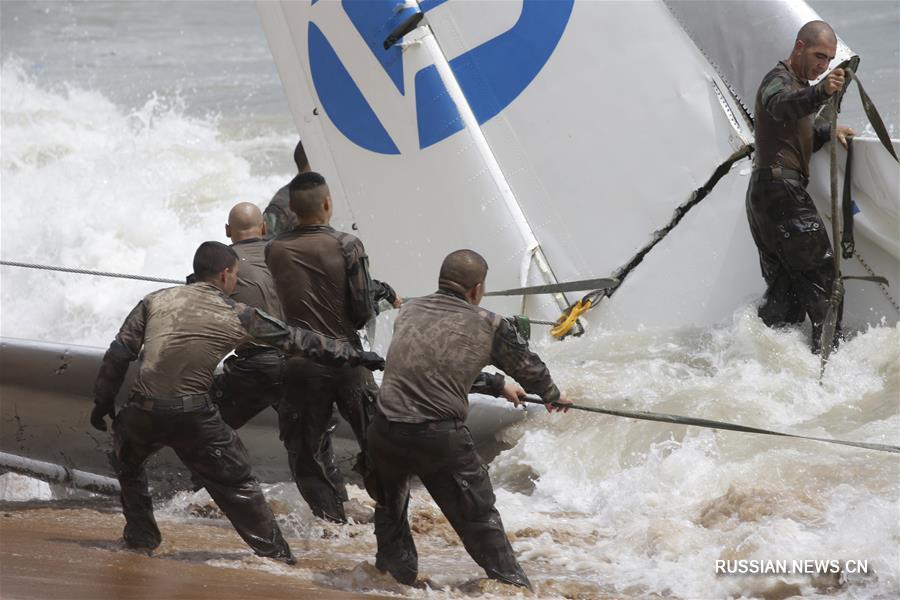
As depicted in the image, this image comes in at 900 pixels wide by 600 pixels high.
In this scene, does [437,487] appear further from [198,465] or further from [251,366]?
[251,366]

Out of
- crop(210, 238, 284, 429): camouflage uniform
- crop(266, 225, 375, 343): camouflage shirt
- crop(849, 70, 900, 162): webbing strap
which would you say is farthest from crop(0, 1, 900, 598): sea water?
crop(266, 225, 375, 343): camouflage shirt

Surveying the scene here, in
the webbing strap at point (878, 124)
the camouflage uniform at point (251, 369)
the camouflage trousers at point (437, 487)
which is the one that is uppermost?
the webbing strap at point (878, 124)

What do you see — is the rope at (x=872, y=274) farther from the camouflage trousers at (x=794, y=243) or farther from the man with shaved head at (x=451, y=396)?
the man with shaved head at (x=451, y=396)

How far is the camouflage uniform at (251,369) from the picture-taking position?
5.23m

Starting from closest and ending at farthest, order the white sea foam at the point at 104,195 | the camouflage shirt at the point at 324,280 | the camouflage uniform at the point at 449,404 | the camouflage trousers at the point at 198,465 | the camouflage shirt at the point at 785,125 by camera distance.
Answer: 1. the camouflage uniform at the point at 449,404
2. the camouflage trousers at the point at 198,465
3. the camouflage shirt at the point at 324,280
4. the camouflage shirt at the point at 785,125
5. the white sea foam at the point at 104,195

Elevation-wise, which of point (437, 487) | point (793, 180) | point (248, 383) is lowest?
point (437, 487)

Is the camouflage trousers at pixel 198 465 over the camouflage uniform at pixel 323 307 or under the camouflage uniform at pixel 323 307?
under

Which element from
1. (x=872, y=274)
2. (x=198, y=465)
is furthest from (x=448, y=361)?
(x=872, y=274)

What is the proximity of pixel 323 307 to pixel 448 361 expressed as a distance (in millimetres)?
862

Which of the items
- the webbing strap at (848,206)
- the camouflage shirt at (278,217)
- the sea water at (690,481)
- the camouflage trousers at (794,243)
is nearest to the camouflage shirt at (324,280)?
the sea water at (690,481)

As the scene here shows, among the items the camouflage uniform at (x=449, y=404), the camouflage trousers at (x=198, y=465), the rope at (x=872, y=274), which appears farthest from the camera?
the rope at (x=872, y=274)

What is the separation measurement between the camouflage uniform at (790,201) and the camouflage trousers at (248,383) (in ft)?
6.86

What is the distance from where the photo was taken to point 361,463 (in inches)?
180

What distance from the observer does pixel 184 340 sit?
455cm
